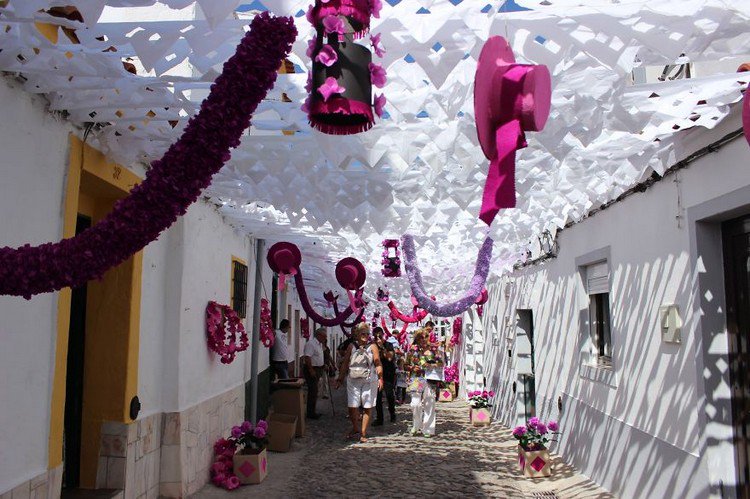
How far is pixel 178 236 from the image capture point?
6.45 m

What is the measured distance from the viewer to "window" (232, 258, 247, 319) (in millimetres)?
9164

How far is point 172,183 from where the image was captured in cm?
228

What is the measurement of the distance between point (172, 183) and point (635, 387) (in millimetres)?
5035

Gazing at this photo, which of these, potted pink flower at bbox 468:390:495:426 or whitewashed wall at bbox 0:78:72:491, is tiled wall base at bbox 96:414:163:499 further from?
potted pink flower at bbox 468:390:495:426

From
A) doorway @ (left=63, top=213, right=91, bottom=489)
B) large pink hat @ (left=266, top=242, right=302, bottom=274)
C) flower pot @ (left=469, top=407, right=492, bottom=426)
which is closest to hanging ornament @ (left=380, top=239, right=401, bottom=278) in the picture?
large pink hat @ (left=266, top=242, right=302, bottom=274)

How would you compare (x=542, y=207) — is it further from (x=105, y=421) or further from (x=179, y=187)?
(x=179, y=187)

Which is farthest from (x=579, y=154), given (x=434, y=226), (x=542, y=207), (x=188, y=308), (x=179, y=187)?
(x=188, y=308)

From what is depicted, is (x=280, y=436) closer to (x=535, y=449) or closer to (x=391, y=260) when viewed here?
(x=391, y=260)

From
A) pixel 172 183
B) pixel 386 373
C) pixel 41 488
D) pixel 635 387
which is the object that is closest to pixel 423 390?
Result: pixel 386 373

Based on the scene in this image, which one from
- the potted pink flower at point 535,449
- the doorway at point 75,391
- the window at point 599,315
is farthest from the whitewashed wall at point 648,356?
the doorway at point 75,391

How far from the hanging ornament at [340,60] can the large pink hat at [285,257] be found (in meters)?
5.89

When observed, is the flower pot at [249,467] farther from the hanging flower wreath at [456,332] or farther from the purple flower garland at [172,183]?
A: the hanging flower wreath at [456,332]

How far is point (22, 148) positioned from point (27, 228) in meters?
0.45

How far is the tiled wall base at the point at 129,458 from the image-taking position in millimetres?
5184
